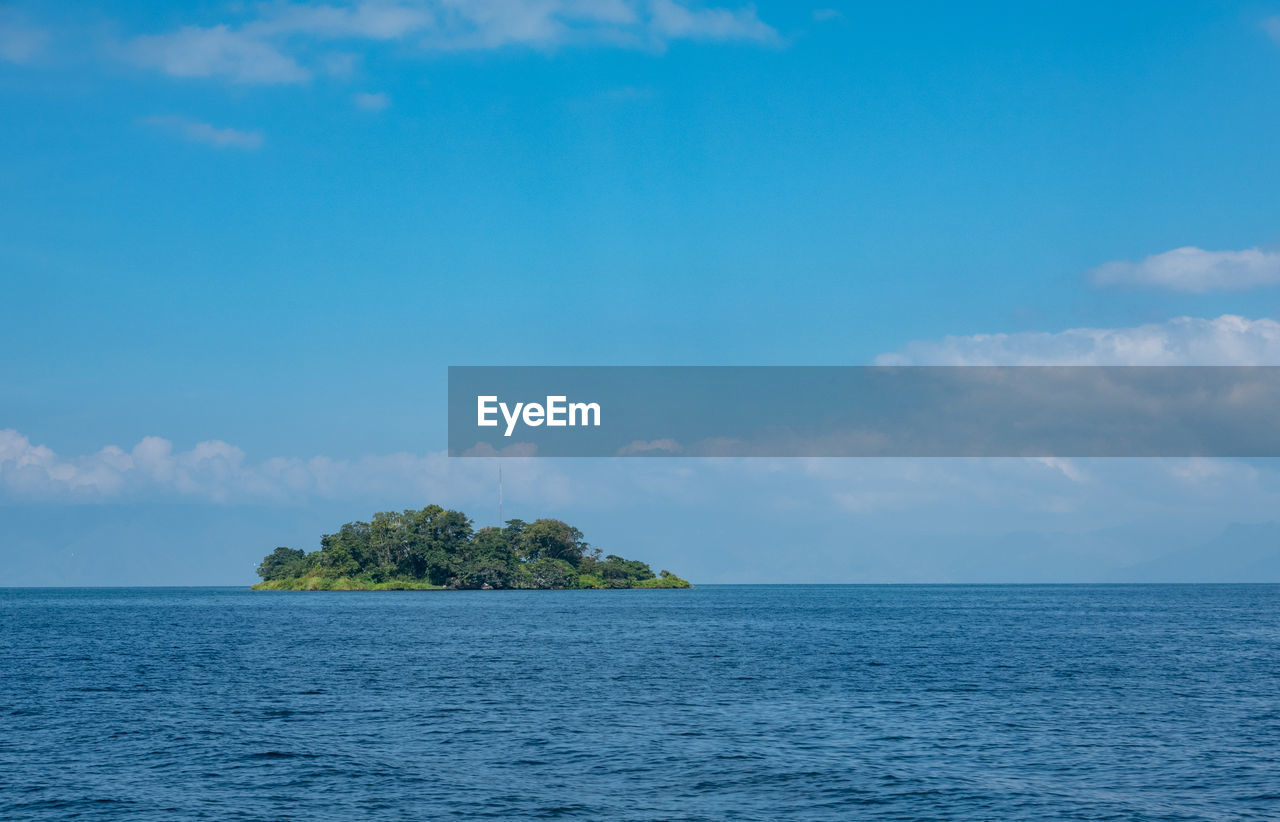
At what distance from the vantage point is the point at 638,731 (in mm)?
43938

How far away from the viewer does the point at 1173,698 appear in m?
54.3

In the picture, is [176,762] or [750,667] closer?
[176,762]

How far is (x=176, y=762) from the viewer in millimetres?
38219

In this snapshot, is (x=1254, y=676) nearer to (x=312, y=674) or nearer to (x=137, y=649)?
(x=312, y=674)

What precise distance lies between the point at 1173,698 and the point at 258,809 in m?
48.1

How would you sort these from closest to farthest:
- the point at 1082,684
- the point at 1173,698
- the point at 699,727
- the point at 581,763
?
the point at 581,763, the point at 699,727, the point at 1173,698, the point at 1082,684

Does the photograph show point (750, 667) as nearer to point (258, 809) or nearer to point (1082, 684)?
point (1082, 684)

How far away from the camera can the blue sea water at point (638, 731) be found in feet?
107

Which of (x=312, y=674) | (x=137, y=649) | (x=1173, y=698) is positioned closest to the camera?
(x=1173, y=698)

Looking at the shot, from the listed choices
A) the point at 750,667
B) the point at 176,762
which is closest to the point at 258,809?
the point at 176,762

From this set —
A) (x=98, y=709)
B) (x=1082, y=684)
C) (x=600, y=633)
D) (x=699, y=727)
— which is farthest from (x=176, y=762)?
(x=600, y=633)

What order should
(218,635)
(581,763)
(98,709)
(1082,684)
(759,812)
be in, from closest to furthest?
(759,812) < (581,763) < (98,709) < (1082,684) < (218,635)

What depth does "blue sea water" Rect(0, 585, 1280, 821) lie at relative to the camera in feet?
107

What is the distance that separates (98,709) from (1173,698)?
A: 58.1 meters
